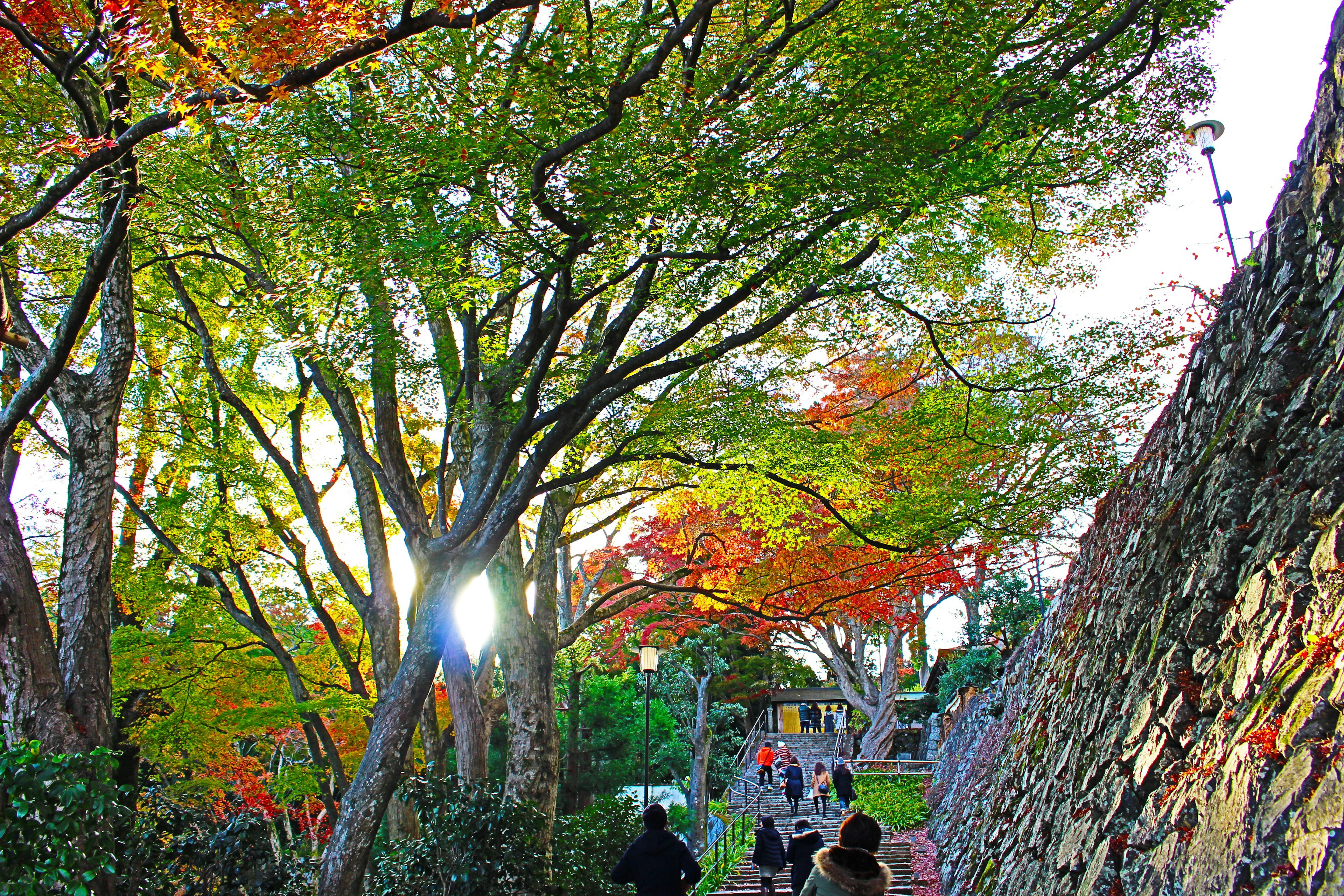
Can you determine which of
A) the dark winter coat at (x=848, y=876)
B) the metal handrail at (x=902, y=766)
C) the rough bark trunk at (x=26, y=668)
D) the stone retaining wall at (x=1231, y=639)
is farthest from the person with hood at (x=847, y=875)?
the metal handrail at (x=902, y=766)

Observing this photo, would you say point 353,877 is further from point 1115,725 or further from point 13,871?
point 1115,725

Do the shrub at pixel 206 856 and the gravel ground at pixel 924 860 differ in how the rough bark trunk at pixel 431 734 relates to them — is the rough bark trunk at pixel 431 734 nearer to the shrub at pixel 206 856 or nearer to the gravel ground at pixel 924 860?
the shrub at pixel 206 856

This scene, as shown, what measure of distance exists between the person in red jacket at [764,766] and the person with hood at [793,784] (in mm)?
2104

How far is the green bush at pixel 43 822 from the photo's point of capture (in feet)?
14.9

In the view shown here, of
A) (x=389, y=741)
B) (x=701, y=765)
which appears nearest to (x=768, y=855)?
(x=389, y=741)

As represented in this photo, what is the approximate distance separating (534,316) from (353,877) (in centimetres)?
573

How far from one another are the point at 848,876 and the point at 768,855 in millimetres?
4407

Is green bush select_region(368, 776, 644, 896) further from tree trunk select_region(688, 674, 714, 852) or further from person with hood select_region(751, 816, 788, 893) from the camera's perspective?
tree trunk select_region(688, 674, 714, 852)

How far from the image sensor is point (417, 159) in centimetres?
639

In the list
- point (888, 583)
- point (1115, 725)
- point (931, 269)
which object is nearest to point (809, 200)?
point (931, 269)

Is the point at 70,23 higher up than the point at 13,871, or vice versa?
the point at 70,23

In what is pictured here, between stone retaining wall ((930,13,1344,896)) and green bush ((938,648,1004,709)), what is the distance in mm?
17293

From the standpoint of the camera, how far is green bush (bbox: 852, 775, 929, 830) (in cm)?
1376

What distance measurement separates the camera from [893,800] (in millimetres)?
15945
